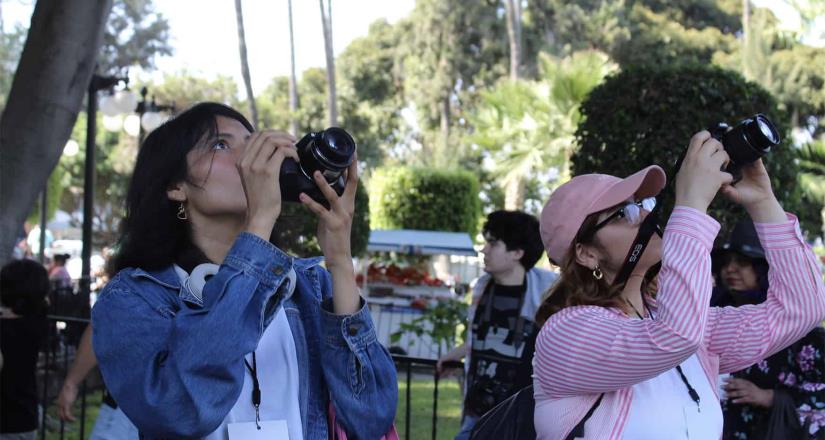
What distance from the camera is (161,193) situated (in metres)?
1.97

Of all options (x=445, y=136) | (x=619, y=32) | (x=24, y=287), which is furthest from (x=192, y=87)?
(x=24, y=287)

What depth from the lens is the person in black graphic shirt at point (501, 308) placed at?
427 cm

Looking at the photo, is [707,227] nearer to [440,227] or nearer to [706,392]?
[706,392]

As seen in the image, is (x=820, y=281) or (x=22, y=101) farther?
(x=22, y=101)

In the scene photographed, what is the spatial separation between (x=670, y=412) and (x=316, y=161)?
3.17ft

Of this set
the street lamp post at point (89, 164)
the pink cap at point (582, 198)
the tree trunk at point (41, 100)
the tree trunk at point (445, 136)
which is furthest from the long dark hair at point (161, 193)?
the tree trunk at point (445, 136)

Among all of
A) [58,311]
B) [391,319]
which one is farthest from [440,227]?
[58,311]

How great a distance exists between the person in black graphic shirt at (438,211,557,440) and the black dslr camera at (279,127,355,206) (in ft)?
8.48

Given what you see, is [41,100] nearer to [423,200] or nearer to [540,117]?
[540,117]

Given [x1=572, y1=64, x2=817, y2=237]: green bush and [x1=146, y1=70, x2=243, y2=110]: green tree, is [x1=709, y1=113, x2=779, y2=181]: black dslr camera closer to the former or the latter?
[x1=572, y1=64, x2=817, y2=237]: green bush

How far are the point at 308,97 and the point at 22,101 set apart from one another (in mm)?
42899

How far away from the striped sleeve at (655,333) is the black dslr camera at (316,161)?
640 millimetres

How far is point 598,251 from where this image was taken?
214 centimetres

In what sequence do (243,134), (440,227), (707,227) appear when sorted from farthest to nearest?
1. (440,227)
2. (243,134)
3. (707,227)
